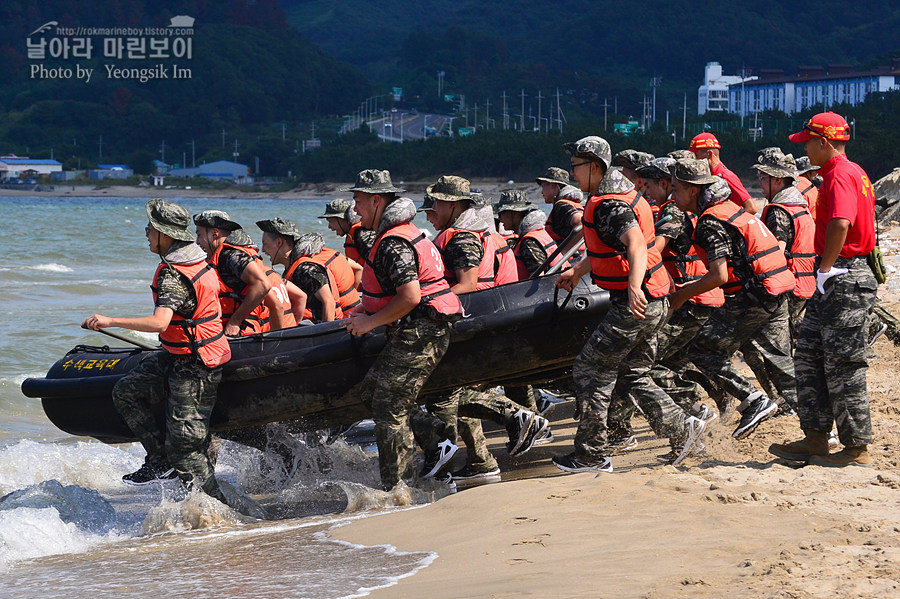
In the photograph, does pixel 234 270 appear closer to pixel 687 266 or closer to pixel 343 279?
pixel 343 279

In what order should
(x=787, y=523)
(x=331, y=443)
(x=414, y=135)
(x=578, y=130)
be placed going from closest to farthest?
1. (x=787, y=523)
2. (x=331, y=443)
3. (x=578, y=130)
4. (x=414, y=135)

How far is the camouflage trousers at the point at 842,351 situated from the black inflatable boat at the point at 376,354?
1131 millimetres

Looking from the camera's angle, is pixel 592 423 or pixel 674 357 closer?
pixel 592 423

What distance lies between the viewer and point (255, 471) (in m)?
7.05

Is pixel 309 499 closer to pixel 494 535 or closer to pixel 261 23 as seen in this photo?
pixel 494 535

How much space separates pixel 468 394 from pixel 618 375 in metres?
1.00

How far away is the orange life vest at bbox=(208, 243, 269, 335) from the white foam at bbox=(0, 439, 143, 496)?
1.36 meters

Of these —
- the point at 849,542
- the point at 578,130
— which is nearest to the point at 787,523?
the point at 849,542

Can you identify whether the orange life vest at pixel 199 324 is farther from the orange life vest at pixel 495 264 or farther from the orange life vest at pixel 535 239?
the orange life vest at pixel 535 239

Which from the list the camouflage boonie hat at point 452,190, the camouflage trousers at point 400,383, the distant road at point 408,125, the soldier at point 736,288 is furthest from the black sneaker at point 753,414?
the distant road at point 408,125

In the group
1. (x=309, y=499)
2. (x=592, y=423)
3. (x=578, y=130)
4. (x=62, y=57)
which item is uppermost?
(x=62, y=57)

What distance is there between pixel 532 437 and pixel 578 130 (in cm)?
10179

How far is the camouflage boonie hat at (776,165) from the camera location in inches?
261

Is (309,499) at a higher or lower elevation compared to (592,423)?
lower
